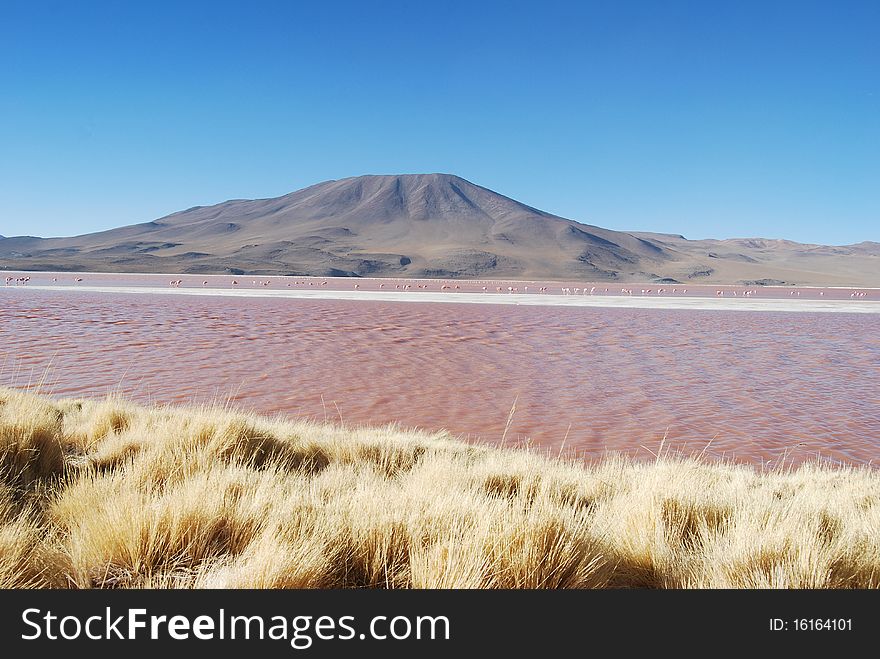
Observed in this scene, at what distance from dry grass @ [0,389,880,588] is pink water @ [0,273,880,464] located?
2783 mm

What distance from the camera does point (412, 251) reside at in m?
139

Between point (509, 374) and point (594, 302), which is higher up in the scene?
point (594, 302)

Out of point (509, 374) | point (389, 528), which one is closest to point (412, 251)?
point (509, 374)

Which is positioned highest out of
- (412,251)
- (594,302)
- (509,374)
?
(412,251)

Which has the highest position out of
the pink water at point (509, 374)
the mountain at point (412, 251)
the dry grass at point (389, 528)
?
the mountain at point (412, 251)

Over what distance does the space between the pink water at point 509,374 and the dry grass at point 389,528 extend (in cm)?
278

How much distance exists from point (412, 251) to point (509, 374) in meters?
129

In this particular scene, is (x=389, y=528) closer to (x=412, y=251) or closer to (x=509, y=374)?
(x=509, y=374)

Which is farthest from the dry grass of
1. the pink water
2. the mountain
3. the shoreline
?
the mountain

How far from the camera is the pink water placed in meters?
7.61

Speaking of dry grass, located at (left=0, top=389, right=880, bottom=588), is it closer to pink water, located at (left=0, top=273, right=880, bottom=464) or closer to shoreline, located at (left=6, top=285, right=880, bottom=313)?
pink water, located at (left=0, top=273, right=880, bottom=464)

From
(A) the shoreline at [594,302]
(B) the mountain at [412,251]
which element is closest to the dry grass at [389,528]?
(A) the shoreline at [594,302]

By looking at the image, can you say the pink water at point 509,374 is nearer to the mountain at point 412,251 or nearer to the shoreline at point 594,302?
the shoreline at point 594,302

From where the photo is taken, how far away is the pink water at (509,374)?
7613 millimetres
